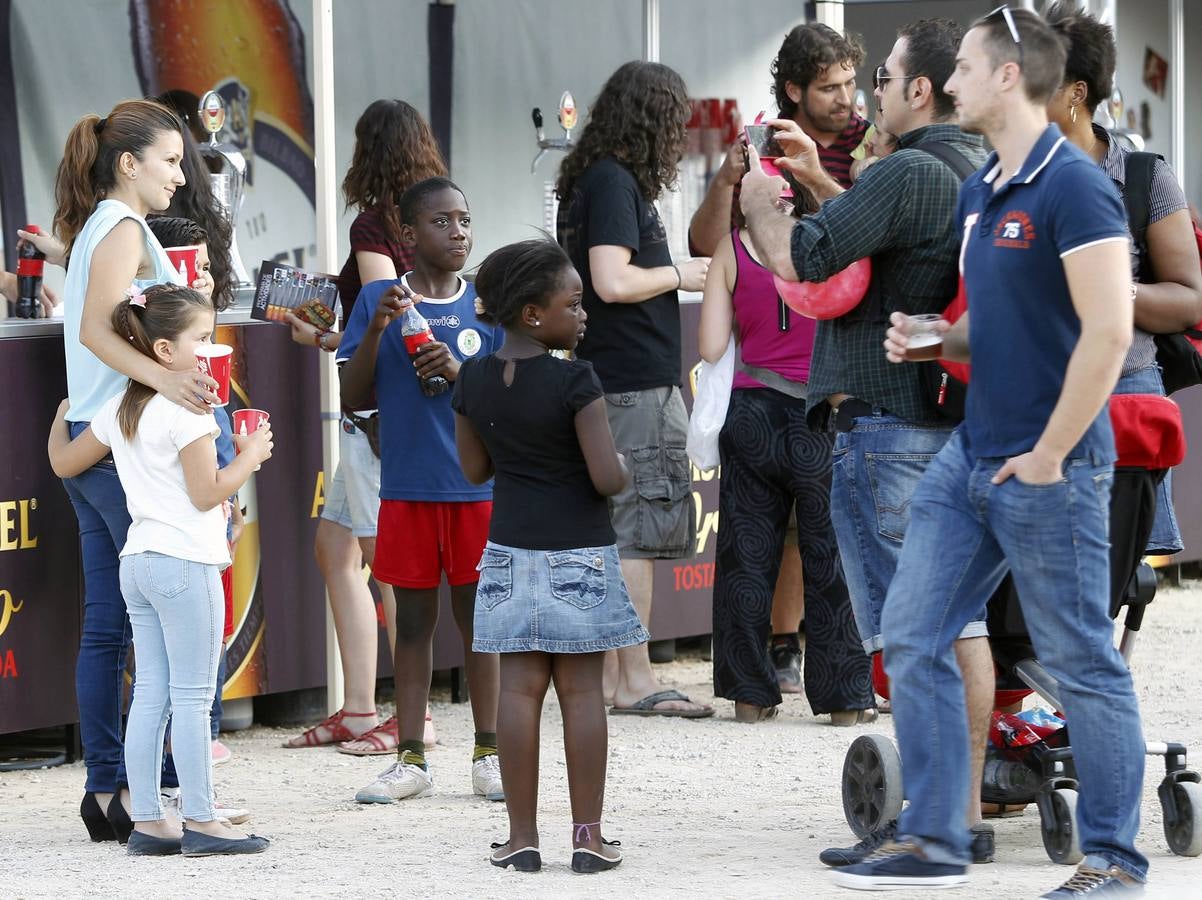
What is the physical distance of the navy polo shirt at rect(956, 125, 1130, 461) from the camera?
12.0ft

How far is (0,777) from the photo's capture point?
5.76 m

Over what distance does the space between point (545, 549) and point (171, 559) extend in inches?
33.9

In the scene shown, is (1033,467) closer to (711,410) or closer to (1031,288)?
(1031,288)

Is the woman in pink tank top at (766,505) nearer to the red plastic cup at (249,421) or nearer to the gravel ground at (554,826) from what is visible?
the gravel ground at (554,826)

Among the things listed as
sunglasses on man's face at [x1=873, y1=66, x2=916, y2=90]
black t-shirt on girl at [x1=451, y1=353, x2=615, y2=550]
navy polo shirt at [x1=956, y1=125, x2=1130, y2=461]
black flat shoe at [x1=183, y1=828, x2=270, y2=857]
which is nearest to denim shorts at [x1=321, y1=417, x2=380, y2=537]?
black flat shoe at [x1=183, y1=828, x2=270, y2=857]

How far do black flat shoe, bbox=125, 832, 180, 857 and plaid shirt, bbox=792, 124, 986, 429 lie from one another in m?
1.80

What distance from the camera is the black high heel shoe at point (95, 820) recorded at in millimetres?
4789

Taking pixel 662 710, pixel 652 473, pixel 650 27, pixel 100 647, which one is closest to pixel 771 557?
pixel 652 473

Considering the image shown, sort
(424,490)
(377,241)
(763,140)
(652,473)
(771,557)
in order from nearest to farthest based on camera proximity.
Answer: (763,140) < (424,490) < (377,241) < (771,557) < (652,473)

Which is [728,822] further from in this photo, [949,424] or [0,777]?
[0,777]

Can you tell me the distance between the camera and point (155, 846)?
181 inches

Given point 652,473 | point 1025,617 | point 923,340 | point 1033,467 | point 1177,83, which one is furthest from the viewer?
point 1177,83

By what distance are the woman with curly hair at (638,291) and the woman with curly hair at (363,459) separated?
64 centimetres

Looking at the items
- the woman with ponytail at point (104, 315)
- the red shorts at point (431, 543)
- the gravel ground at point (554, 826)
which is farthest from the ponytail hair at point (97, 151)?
the gravel ground at point (554, 826)
